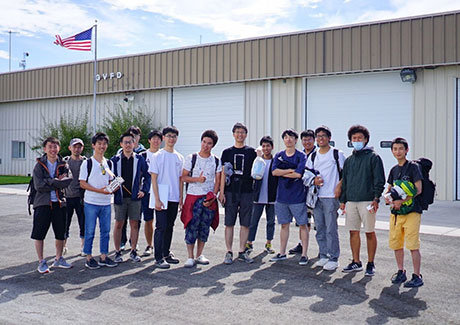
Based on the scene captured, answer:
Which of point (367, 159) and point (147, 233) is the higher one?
point (367, 159)

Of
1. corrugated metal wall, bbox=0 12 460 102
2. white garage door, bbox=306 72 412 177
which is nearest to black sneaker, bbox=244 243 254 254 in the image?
white garage door, bbox=306 72 412 177

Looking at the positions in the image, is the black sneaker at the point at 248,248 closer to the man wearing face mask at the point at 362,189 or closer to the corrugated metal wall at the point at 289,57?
the man wearing face mask at the point at 362,189

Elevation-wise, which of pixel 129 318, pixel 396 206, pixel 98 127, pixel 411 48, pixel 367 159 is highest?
pixel 411 48

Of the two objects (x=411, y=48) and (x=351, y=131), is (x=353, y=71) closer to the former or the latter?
(x=411, y=48)

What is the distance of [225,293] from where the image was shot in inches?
226

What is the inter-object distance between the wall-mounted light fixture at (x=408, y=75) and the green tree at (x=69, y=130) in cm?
1383

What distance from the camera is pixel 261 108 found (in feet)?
64.1

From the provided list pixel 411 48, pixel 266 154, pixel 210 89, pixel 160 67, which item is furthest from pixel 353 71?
pixel 266 154

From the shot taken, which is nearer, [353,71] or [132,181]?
[132,181]

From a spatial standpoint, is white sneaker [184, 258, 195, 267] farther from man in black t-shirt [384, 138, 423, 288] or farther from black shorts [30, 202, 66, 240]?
man in black t-shirt [384, 138, 423, 288]

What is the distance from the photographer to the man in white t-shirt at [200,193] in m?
7.11

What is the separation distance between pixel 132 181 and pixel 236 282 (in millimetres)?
2139

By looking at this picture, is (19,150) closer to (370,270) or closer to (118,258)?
(118,258)

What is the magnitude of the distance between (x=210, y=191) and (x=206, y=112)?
46.3 ft
